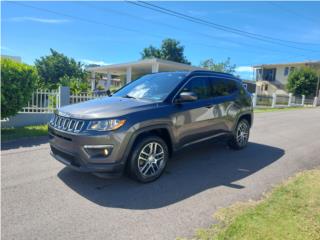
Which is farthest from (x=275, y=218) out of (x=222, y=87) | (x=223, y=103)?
(x=222, y=87)

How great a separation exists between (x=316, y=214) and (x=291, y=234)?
767mm

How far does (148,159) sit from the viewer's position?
4.12m

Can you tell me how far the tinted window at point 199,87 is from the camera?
4.83 metres

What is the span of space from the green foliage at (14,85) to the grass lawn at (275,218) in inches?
260

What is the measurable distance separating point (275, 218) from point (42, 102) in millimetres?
8431

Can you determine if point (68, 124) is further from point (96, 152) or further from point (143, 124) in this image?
point (143, 124)

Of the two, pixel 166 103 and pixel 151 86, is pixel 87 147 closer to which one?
pixel 166 103

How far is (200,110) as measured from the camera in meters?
4.91

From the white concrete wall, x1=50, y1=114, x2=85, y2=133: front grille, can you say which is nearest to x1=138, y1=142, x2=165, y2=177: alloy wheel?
x1=50, y1=114, x2=85, y2=133: front grille

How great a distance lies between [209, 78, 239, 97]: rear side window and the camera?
5484mm

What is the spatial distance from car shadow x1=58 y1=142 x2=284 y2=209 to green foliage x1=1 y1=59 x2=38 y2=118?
153 inches

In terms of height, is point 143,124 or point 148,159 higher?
point 143,124

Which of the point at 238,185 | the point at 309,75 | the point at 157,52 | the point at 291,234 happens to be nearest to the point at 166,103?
the point at 238,185

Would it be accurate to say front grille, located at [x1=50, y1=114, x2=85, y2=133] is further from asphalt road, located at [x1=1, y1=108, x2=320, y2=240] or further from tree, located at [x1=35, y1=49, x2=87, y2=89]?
tree, located at [x1=35, y1=49, x2=87, y2=89]
